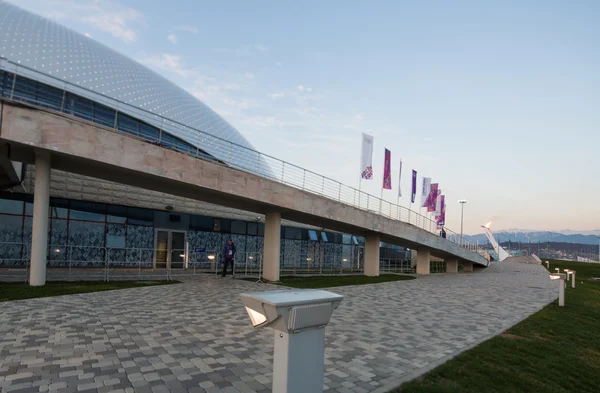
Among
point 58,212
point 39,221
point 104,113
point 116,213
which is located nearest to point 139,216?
point 116,213

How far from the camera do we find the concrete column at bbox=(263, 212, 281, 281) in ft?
59.2

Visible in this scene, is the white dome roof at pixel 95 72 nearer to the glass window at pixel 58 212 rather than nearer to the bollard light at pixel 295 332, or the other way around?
the glass window at pixel 58 212

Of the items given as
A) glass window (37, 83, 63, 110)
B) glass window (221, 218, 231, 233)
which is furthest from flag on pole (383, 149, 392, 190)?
glass window (37, 83, 63, 110)

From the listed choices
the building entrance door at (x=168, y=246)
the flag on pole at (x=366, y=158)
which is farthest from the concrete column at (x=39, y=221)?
the flag on pole at (x=366, y=158)

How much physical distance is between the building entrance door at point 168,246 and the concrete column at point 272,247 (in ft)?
23.5

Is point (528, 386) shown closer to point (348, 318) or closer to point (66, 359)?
point (348, 318)

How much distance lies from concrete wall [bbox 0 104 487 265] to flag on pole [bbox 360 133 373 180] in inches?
143

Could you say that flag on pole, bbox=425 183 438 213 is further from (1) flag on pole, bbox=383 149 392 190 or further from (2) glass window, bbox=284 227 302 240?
(2) glass window, bbox=284 227 302 240

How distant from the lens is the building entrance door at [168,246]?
22953mm

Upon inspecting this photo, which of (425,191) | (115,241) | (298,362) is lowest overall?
(115,241)

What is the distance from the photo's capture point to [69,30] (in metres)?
34.0

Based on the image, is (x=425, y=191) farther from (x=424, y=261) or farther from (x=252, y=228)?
(x=252, y=228)

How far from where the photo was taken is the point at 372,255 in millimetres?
24016

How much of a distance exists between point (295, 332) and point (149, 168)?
12.0 metres
